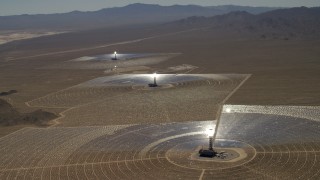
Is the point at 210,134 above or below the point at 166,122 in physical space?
above

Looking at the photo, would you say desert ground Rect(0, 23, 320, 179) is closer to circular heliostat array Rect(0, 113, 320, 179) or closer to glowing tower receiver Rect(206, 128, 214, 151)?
circular heliostat array Rect(0, 113, 320, 179)

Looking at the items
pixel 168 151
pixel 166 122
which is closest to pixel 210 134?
pixel 168 151

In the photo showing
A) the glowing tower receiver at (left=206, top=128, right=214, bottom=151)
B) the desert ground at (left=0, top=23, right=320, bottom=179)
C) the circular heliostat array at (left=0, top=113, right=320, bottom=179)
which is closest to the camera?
the circular heliostat array at (left=0, top=113, right=320, bottom=179)

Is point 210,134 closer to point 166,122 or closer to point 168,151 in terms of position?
point 168,151

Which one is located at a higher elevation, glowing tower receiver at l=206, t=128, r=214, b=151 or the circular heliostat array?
glowing tower receiver at l=206, t=128, r=214, b=151

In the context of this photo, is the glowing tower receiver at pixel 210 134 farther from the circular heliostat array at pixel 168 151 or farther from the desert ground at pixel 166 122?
the desert ground at pixel 166 122

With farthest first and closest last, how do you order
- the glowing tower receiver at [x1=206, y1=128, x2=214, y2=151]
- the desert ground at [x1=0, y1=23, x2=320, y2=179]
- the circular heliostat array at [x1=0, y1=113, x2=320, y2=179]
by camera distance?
the glowing tower receiver at [x1=206, y1=128, x2=214, y2=151], the desert ground at [x1=0, y1=23, x2=320, y2=179], the circular heliostat array at [x1=0, y1=113, x2=320, y2=179]

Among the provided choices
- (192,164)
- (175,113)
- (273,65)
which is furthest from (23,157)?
(273,65)

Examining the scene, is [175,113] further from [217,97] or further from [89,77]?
[89,77]

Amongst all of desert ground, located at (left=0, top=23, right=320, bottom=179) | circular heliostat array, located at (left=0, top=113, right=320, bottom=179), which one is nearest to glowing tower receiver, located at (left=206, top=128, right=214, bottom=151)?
circular heliostat array, located at (left=0, top=113, right=320, bottom=179)

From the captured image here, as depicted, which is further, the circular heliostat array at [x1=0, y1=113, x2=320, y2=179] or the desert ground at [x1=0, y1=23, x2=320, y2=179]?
the desert ground at [x1=0, y1=23, x2=320, y2=179]
